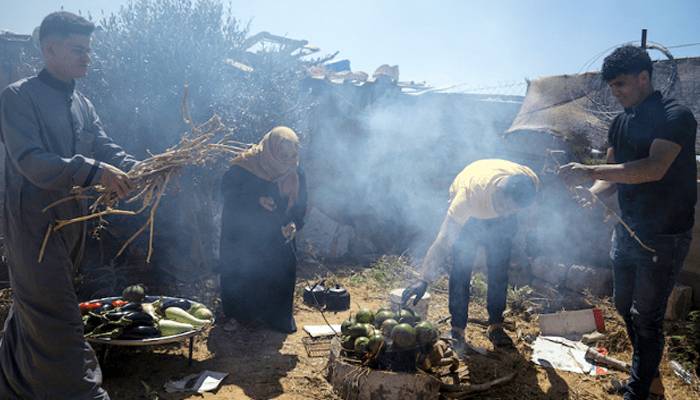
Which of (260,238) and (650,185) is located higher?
(650,185)

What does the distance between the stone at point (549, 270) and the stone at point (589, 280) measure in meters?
0.10

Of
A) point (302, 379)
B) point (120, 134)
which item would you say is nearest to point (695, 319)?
point (302, 379)

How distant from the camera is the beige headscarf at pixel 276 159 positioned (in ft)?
16.2

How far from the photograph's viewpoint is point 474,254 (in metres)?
4.66

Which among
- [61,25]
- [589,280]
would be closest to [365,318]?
[61,25]

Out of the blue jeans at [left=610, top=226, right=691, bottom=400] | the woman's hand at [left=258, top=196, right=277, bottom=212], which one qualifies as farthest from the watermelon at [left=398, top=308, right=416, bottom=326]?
the woman's hand at [left=258, top=196, right=277, bottom=212]

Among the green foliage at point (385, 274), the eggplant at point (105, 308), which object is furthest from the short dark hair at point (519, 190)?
the eggplant at point (105, 308)

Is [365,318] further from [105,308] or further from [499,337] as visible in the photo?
[105,308]

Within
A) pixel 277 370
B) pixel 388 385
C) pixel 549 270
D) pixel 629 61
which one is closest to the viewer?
pixel 629 61

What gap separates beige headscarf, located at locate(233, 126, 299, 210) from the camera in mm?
4941

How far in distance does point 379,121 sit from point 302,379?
6.48 m

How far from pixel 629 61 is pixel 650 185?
0.87 metres

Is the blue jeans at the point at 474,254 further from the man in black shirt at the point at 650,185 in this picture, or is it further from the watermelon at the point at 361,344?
the watermelon at the point at 361,344

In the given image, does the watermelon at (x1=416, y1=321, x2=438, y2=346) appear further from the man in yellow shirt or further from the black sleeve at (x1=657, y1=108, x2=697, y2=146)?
the black sleeve at (x1=657, y1=108, x2=697, y2=146)
